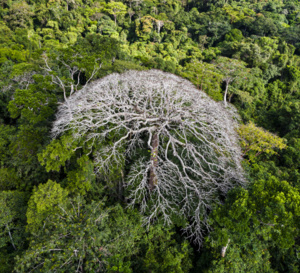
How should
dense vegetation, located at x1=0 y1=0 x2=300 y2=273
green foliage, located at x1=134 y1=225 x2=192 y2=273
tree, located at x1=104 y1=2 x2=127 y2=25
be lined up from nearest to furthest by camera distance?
dense vegetation, located at x1=0 y1=0 x2=300 y2=273 → green foliage, located at x1=134 y1=225 x2=192 y2=273 → tree, located at x1=104 y1=2 x2=127 y2=25

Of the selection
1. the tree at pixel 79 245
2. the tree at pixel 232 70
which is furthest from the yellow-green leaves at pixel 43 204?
the tree at pixel 232 70

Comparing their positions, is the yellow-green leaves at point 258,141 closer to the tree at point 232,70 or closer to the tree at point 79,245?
the tree at point 232,70

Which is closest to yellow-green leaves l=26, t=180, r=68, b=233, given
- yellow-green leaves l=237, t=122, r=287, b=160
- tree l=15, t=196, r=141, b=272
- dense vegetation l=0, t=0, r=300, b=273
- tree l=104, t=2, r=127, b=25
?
dense vegetation l=0, t=0, r=300, b=273

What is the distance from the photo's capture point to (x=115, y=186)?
8.20m

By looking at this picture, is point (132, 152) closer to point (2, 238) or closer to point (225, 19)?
point (2, 238)

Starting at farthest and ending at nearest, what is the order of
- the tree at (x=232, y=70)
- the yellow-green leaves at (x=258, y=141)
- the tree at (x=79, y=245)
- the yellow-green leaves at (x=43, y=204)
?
1. the tree at (x=232, y=70)
2. the yellow-green leaves at (x=258, y=141)
3. the yellow-green leaves at (x=43, y=204)
4. the tree at (x=79, y=245)

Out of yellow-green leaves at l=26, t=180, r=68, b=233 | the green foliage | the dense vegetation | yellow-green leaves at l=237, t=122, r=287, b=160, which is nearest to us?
the dense vegetation

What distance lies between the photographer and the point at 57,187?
6.38 m

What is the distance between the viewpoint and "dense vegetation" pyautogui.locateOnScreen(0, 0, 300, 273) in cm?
492

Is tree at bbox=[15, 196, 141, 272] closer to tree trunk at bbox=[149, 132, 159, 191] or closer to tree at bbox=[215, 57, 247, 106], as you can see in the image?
tree trunk at bbox=[149, 132, 159, 191]

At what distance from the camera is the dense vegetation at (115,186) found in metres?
4.92

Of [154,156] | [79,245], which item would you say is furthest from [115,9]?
[79,245]

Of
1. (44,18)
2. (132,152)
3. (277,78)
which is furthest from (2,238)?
(44,18)

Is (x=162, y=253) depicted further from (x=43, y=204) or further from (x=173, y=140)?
(x=43, y=204)
